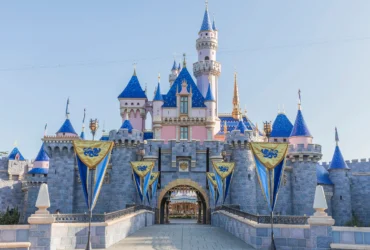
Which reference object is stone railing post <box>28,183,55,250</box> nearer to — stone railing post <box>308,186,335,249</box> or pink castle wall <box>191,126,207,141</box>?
stone railing post <box>308,186,335,249</box>

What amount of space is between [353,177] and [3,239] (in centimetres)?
3626

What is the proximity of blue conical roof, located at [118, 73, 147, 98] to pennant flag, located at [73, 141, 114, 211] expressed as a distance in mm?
29643

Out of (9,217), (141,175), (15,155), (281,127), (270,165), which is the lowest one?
(9,217)

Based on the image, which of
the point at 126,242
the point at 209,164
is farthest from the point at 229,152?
the point at 126,242

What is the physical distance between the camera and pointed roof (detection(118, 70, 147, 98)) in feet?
145

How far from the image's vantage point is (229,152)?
33.5 m

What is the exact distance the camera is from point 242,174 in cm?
3228

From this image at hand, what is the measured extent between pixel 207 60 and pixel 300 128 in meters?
14.9

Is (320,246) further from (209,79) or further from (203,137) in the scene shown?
(209,79)

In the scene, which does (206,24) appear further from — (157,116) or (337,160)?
(337,160)

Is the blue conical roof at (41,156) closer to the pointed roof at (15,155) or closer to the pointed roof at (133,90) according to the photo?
the pointed roof at (15,155)

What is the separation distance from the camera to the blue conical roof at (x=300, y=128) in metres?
35.1

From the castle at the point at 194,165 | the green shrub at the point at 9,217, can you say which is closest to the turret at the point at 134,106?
the castle at the point at 194,165

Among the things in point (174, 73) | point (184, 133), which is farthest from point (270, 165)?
point (174, 73)
